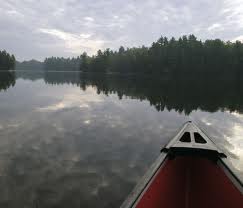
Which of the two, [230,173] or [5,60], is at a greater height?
[5,60]

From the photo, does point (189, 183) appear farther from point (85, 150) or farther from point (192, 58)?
point (192, 58)

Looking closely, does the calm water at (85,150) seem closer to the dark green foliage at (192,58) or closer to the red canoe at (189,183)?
the red canoe at (189,183)

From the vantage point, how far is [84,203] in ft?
25.6

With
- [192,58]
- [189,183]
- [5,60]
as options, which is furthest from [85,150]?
[5,60]

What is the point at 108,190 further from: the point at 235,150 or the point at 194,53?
the point at 194,53

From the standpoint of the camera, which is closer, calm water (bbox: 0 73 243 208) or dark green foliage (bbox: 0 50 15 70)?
calm water (bbox: 0 73 243 208)

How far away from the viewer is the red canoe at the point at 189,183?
6258mm

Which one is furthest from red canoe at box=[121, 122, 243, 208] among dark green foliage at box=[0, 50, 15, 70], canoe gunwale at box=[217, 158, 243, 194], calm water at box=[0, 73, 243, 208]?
dark green foliage at box=[0, 50, 15, 70]

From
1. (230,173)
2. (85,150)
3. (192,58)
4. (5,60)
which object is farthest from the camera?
(5,60)

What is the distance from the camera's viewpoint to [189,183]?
7418mm

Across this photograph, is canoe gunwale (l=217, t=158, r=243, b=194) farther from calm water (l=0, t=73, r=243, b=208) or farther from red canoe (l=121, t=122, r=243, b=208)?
calm water (l=0, t=73, r=243, b=208)

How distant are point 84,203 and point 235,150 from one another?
10418 mm

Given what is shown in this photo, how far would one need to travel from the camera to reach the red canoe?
20.5 ft

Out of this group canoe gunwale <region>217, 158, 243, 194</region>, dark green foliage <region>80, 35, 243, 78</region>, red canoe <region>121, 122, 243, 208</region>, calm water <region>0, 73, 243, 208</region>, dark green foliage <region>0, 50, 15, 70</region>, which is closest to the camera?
red canoe <region>121, 122, 243, 208</region>
